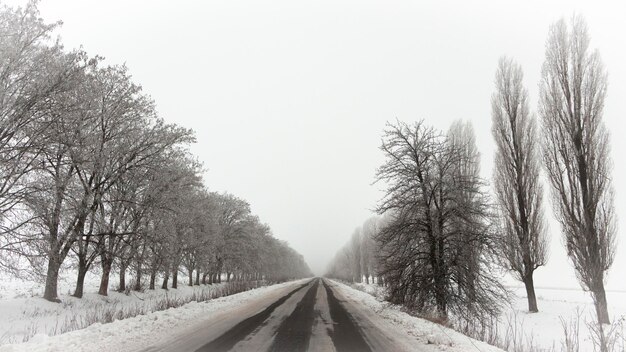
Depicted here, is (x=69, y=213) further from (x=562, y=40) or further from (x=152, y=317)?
(x=562, y=40)

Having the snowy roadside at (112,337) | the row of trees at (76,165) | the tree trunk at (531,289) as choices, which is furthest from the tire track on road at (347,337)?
the tree trunk at (531,289)

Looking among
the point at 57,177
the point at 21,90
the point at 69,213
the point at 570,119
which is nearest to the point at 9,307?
the point at 69,213

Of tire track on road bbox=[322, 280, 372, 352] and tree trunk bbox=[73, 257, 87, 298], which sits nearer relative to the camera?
tire track on road bbox=[322, 280, 372, 352]

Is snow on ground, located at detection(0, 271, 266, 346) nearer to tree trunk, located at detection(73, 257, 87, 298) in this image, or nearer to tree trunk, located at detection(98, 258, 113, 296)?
tree trunk, located at detection(73, 257, 87, 298)

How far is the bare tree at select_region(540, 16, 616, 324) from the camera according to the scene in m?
16.6

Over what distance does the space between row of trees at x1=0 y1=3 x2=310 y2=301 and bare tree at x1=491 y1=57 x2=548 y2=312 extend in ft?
64.9

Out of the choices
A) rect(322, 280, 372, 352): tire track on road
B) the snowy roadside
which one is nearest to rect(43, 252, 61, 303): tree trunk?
the snowy roadside

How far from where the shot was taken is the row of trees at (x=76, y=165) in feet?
41.5

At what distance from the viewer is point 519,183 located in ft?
77.3

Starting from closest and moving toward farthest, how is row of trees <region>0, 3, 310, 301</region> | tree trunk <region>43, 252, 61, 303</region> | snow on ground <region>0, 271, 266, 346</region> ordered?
snow on ground <region>0, 271, 266, 346</region> < row of trees <region>0, 3, 310, 301</region> < tree trunk <region>43, 252, 61, 303</region>

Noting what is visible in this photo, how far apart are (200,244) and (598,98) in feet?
90.1

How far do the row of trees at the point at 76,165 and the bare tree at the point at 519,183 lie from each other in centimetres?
1977

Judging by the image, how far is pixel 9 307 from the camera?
47.3 feet

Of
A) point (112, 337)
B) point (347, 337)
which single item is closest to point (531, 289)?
point (347, 337)
